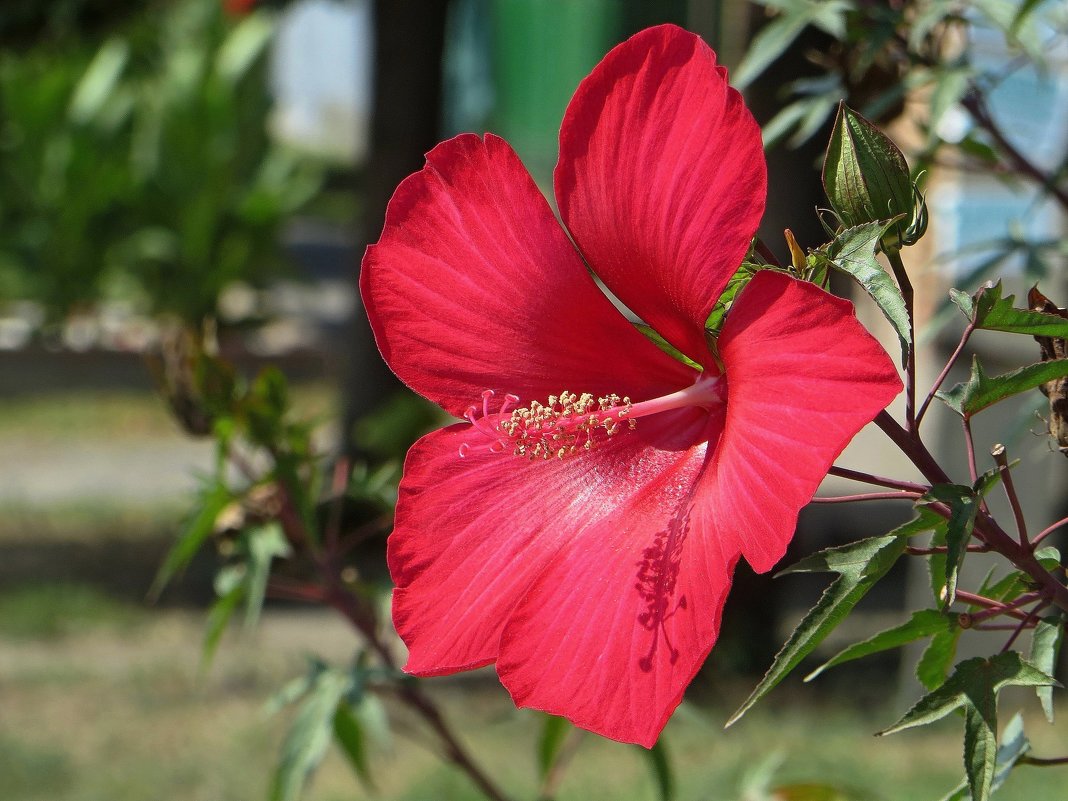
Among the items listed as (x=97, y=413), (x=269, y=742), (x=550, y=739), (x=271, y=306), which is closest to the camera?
(x=550, y=739)

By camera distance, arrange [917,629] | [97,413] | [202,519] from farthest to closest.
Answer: [97,413], [202,519], [917,629]

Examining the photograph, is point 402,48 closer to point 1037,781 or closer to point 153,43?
point 1037,781

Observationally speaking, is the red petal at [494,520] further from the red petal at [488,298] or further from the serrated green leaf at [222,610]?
the serrated green leaf at [222,610]

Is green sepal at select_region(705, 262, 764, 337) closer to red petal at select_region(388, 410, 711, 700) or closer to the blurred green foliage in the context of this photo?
red petal at select_region(388, 410, 711, 700)

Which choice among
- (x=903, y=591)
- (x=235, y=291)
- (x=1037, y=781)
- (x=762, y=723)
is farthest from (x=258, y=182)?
(x=1037, y=781)

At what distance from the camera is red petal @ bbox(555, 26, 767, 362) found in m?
0.55

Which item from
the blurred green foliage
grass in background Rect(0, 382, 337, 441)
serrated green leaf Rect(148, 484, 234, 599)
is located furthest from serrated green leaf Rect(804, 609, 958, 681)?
the blurred green foliage

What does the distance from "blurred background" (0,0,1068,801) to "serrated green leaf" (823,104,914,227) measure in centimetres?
39

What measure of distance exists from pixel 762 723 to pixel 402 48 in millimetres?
2372

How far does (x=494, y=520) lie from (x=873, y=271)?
8.5 inches

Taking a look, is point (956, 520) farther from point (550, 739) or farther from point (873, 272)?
point (550, 739)

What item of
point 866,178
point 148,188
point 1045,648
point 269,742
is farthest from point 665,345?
point 148,188

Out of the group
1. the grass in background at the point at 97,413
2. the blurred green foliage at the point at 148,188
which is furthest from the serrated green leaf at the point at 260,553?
the blurred green foliage at the point at 148,188

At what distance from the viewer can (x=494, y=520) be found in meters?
0.64
